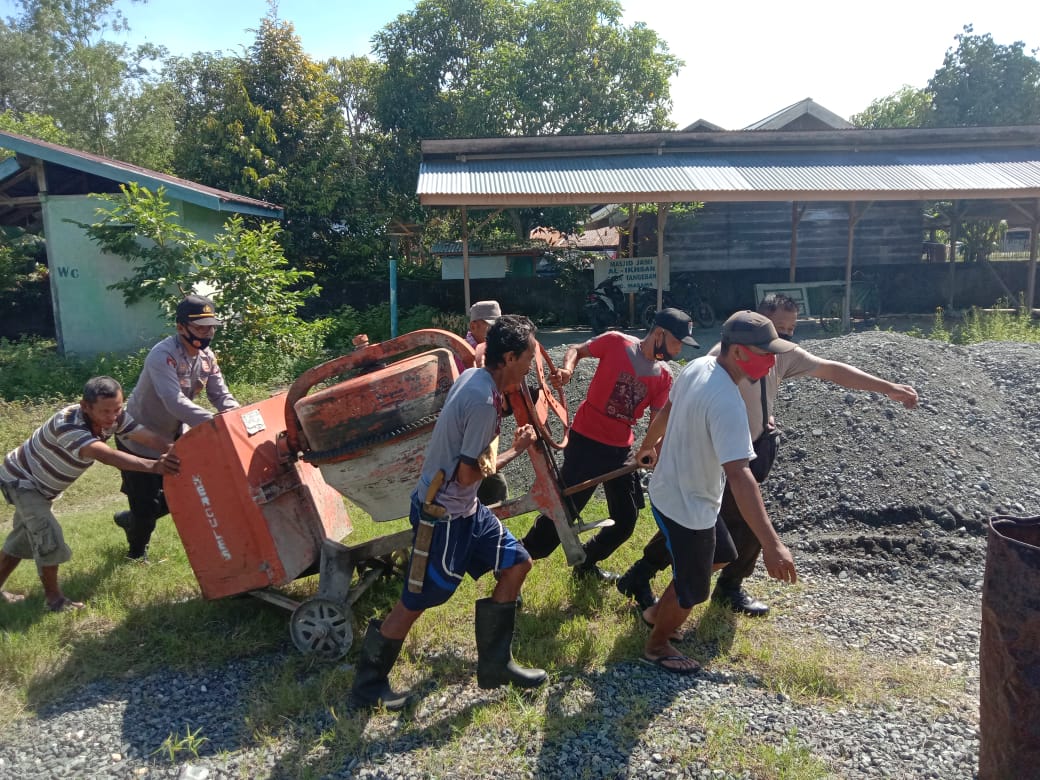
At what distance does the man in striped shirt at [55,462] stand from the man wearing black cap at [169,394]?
26cm

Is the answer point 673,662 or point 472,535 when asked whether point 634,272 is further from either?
point 472,535

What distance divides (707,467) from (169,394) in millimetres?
3081

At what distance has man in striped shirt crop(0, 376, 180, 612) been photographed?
Result: 3.92 meters

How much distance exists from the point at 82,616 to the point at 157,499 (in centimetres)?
85

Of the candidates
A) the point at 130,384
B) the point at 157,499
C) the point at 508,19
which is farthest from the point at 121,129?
the point at 157,499

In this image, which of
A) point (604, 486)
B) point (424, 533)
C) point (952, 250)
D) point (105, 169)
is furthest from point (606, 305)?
point (424, 533)

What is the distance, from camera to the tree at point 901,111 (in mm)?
27828

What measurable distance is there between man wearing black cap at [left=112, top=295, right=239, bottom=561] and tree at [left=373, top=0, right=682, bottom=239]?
14.2 metres

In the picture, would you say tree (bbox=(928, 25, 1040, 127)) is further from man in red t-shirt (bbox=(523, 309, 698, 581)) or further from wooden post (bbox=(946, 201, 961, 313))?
man in red t-shirt (bbox=(523, 309, 698, 581))

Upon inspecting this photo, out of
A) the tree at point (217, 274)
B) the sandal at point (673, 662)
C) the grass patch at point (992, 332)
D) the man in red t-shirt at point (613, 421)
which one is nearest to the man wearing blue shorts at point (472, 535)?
the sandal at point (673, 662)

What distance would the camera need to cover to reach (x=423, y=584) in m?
3.09

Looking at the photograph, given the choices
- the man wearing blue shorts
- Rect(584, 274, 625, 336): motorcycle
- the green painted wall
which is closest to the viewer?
the man wearing blue shorts

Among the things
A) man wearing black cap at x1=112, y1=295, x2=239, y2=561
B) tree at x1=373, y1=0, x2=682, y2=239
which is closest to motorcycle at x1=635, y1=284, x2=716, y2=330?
tree at x1=373, y1=0, x2=682, y2=239

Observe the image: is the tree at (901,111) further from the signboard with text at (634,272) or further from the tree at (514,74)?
the signboard with text at (634,272)
